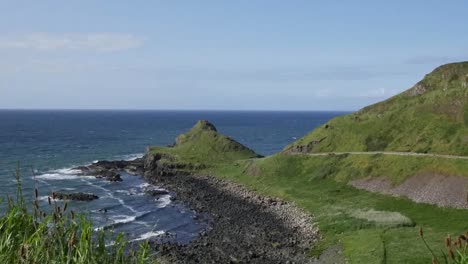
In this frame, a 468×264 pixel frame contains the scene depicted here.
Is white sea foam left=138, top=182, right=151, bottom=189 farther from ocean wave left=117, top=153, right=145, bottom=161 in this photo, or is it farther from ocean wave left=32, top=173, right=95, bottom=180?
ocean wave left=117, top=153, right=145, bottom=161

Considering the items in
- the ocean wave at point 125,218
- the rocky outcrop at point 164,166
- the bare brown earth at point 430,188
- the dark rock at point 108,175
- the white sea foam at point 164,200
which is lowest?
the white sea foam at point 164,200

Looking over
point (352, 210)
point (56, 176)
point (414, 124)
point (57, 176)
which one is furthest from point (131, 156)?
point (352, 210)

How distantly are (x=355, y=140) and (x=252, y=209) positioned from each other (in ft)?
139

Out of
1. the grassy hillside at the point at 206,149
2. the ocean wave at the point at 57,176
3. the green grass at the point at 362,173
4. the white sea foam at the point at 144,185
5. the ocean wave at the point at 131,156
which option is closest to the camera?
the green grass at the point at 362,173

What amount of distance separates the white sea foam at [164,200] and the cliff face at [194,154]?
24.3 metres

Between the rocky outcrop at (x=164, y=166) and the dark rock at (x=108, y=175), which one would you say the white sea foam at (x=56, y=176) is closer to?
the dark rock at (x=108, y=175)

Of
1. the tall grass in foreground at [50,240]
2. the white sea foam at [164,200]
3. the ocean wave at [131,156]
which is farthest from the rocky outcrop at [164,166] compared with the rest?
the tall grass in foreground at [50,240]

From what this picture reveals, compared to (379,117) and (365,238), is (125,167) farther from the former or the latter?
(365,238)

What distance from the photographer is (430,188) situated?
8356 centimetres

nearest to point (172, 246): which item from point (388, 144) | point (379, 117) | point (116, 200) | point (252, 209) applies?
point (252, 209)

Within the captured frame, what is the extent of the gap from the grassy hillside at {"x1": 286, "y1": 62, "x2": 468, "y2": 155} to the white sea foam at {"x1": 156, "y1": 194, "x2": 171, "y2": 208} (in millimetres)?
39969

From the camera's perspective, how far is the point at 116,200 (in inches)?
3903

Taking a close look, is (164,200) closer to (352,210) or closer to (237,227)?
(237,227)

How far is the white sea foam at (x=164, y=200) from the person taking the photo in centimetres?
9656
